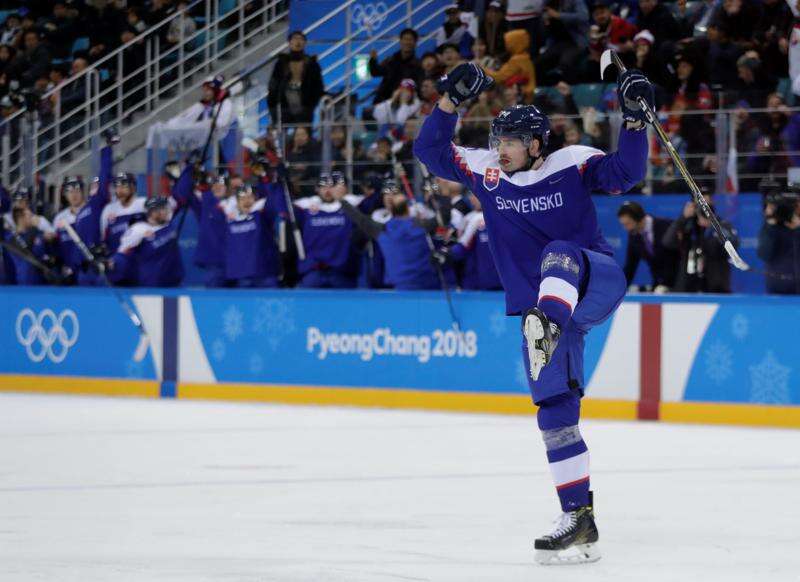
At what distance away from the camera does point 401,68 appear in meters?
15.7

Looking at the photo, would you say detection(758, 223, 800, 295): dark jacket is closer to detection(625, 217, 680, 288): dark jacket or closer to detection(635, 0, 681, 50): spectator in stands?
detection(625, 217, 680, 288): dark jacket

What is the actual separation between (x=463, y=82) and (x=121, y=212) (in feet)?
28.9

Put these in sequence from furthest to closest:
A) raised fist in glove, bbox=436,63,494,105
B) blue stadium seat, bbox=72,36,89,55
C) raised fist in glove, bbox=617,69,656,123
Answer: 1. blue stadium seat, bbox=72,36,89,55
2. raised fist in glove, bbox=436,63,494,105
3. raised fist in glove, bbox=617,69,656,123

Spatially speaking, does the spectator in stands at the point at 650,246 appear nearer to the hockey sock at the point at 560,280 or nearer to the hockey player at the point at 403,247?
the hockey player at the point at 403,247

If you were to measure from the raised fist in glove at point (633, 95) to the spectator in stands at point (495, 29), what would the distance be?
9191 mm

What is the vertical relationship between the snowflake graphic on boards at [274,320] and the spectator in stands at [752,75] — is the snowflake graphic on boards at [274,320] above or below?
below

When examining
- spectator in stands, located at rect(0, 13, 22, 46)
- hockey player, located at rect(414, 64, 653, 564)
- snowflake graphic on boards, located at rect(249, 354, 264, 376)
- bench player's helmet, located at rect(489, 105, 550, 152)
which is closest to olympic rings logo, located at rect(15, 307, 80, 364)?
snowflake graphic on boards, located at rect(249, 354, 264, 376)

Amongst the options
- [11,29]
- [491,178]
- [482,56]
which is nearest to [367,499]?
[491,178]

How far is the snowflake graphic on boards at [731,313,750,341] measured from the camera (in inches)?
442

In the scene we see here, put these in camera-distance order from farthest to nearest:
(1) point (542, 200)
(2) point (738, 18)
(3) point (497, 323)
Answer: (2) point (738, 18)
(3) point (497, 323)
(1) point (542, 200)

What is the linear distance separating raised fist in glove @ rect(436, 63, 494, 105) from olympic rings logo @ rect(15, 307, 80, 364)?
8.12 metres

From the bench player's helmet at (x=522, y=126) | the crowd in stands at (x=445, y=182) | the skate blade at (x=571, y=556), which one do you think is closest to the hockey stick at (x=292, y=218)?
the crowd in stands at (x=445, y=182)

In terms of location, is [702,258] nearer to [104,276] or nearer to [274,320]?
[274,320]

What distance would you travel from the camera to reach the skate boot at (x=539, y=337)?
5523 millimetres
